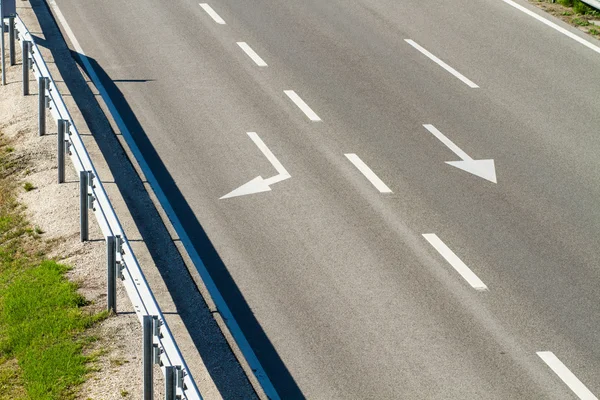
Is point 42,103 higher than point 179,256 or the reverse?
higher

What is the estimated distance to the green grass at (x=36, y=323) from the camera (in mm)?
→ 8742

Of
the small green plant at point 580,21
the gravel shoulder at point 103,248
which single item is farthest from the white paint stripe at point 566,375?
the small green plant at point 580,21

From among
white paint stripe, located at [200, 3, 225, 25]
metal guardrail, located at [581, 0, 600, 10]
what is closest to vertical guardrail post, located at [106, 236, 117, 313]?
white paint stripe, located at [200, 3, 225, 25]

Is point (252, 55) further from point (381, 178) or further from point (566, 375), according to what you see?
point (566, 375)

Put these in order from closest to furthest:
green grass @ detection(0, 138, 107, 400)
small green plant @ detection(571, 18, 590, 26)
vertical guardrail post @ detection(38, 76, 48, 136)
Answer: green grass @ detection(0, 138, 107, 400)
vertical guardrail post @ detection(38, 76, 48, 136)
small green plant @ detection(571, 18, 590, 26)

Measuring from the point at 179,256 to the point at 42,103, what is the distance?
147 inches

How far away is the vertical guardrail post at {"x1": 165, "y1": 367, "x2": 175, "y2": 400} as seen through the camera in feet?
24.5

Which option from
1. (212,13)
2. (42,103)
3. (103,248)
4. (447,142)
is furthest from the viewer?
(212,13)

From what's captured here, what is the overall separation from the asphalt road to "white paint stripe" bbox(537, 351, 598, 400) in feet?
0.10

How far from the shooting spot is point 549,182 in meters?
13.2

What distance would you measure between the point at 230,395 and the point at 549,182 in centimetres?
631

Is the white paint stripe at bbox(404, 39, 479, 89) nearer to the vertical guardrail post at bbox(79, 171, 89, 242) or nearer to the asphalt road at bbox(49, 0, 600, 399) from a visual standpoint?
the asphalt road at bbox(49, 0, 600, 399)

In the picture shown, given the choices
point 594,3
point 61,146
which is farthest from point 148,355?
point 594,3

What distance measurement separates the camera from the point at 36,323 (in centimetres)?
957
